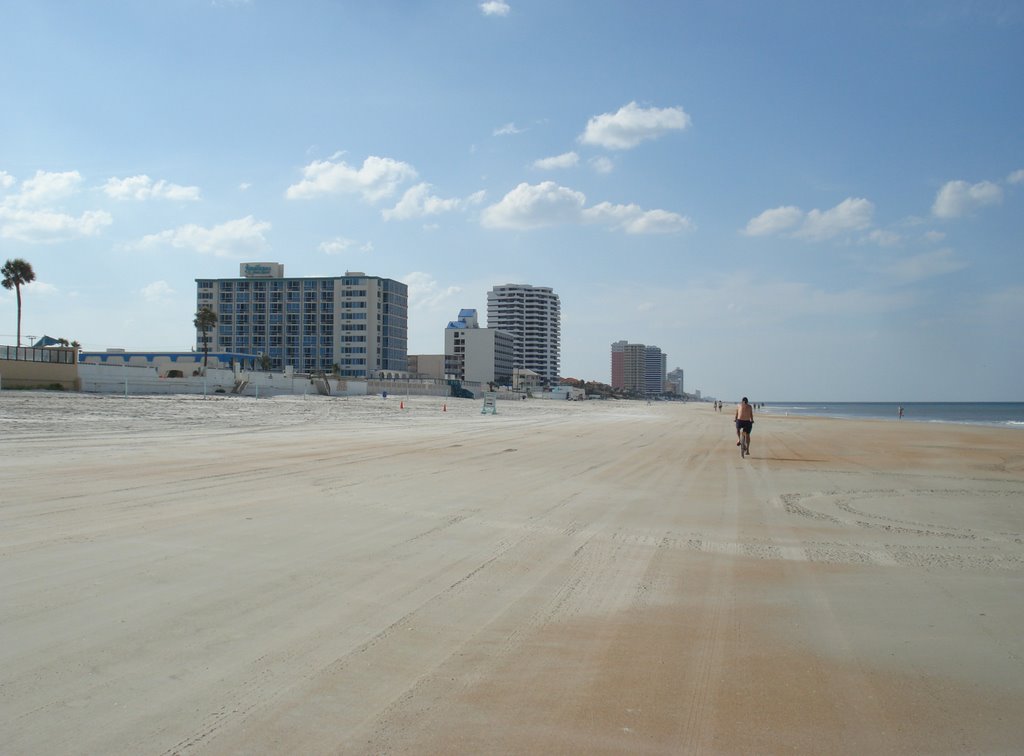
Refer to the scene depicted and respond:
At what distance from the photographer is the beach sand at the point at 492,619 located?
362cm

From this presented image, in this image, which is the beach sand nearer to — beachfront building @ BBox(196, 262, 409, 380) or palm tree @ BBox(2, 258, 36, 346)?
palm tree @ BBox(2, 258, 36, 346)

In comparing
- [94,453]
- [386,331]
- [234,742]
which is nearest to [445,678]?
[234,742]

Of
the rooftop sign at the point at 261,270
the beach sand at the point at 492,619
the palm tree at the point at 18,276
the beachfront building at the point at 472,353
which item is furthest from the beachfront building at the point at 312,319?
the beach sand at the point at 492,619

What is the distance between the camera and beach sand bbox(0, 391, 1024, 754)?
362 centimetres

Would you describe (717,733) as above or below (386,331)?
below

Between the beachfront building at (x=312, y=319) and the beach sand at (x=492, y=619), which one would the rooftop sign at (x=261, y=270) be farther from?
the beach sand at (x=492, y=619)

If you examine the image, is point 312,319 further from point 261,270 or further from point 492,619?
point 492,619

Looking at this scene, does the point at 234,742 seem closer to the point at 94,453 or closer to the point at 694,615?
the point at 694,615

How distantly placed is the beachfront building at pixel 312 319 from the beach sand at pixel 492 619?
124326 millimetres

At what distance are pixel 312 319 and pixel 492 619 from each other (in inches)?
5452

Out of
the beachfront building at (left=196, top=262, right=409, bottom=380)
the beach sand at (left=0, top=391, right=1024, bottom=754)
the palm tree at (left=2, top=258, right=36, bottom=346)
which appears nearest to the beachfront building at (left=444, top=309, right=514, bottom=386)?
the beachfront building at (left=196, top=262, right=409, bottom=380)

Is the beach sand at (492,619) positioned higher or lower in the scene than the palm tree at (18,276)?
lower

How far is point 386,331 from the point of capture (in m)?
136

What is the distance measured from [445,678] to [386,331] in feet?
440
